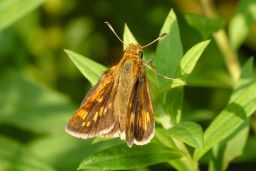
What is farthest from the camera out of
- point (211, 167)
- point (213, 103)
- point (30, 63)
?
point (30, 63)

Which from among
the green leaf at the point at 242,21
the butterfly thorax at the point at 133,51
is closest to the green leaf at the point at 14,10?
the butterfly thorax at the point at 133,51

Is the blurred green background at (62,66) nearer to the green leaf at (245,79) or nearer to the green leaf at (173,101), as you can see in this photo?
the green leaf at (245,79)

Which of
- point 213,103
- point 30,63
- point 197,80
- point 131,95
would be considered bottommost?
point 213,103

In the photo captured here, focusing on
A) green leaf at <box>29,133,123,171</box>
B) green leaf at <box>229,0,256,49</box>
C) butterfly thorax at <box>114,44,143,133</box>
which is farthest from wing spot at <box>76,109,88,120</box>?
green leaf at <box>229,0,256,49</box>

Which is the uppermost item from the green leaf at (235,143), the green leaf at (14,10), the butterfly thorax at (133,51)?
the green leaf at (14,10)

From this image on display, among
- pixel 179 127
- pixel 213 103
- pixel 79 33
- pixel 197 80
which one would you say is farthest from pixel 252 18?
pixel 79 33

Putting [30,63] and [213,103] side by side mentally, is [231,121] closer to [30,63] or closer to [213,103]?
[213,103]

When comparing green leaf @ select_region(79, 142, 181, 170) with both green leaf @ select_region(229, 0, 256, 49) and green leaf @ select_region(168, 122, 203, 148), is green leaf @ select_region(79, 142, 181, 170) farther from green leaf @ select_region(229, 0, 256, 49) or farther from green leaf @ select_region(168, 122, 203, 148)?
green leaf @ select_region(229, 0, 256, 49)
